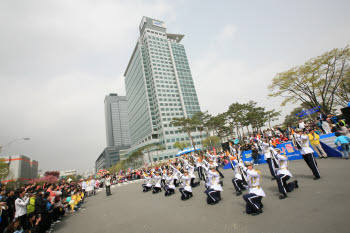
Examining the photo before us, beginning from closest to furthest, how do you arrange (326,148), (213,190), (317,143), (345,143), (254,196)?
(254,196) < (213,190) < (345,143) < (326,148) < (317,143)

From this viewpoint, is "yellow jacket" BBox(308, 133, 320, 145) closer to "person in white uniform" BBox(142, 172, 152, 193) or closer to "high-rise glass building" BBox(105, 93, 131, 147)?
"person in white uniform" BBox(142, 172, 152, 193)

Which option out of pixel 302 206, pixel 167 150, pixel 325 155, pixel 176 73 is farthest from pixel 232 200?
pixel 176 73

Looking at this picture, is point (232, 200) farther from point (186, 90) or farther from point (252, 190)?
point (186, 90)

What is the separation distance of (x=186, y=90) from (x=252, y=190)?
9669 centimetres

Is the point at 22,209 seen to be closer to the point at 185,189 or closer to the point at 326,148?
the point at 185,189

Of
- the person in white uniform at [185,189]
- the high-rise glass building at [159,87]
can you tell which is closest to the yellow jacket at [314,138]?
the person in white uniform at [185,189]

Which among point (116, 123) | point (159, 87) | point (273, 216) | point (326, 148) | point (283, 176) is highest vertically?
point (116, 123)

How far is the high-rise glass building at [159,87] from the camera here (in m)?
87.4

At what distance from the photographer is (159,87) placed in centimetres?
9119

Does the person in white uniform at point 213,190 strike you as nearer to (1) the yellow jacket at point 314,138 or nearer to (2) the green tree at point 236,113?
(1) the yellow jacket at point 314,138

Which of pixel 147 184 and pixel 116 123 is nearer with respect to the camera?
pixel 147 184

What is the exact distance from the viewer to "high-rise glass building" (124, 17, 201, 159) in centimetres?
8744

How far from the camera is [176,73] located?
98.8 meters

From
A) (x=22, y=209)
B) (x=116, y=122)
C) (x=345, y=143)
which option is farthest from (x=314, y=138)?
(x=116, y=122)
